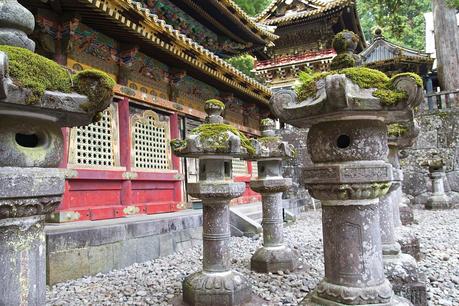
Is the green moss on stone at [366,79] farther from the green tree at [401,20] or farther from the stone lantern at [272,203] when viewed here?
the green tree at [401,20]

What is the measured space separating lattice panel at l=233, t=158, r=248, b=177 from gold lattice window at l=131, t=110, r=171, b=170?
3833 millimetres

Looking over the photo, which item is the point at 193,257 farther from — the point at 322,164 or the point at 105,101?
the point at 105,101

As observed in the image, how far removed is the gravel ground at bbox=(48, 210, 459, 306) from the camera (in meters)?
3.85

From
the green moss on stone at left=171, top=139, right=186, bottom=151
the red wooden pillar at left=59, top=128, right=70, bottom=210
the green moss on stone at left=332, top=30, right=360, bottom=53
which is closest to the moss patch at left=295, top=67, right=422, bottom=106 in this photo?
the green moss on stone at left=332, top=30, right=360, bottom=53

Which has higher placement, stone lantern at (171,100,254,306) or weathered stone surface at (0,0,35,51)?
weathered stone surface at (0,0,35,51)

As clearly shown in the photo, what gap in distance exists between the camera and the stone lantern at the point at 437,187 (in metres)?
12.2

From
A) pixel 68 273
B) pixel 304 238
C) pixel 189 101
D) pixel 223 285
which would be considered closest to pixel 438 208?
pixel 304 238

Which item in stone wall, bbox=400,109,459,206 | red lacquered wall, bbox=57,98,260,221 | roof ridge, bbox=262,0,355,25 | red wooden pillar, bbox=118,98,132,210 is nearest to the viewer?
red lacquered wall, bbox=57,98,260,221

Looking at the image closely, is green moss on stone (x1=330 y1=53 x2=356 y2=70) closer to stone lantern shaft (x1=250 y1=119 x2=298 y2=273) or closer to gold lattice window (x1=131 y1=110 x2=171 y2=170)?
stone lantern shaft (x1=250 y1=119 x2=298 y2=273)

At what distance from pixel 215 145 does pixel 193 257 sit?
3.14 metres

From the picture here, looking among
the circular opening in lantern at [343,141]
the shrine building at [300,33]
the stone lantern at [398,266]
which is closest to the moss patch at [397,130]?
the stone lantern at [398,266]

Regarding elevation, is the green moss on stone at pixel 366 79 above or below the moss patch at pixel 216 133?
above

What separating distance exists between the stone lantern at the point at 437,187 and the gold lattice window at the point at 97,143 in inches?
436

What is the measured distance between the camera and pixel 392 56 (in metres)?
16.1
